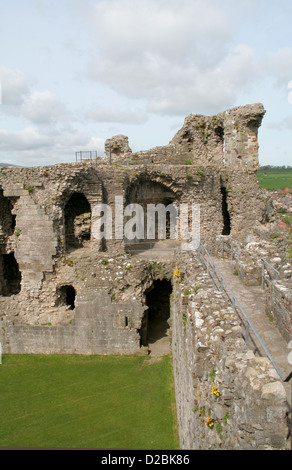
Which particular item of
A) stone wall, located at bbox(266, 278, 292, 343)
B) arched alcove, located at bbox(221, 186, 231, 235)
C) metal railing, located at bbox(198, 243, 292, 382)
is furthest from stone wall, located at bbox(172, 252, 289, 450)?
arched alcove, located at bbox(221, 186, 231, 235)

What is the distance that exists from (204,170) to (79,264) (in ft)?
25.7

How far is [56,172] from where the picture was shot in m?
13.5

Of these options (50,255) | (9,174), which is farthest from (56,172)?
(50,255)

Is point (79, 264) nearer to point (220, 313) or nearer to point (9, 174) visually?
point (9, 174)

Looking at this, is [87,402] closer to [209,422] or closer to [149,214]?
[209,422]

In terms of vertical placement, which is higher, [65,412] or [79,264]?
[79,264]

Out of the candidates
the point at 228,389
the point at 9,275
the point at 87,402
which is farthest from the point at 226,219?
the point at 228,389

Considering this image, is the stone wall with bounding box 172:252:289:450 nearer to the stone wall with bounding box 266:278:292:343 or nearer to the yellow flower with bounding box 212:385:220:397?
A: the yellow flower with bounding box 212:385:220:397

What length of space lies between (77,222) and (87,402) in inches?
318

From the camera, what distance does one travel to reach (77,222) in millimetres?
15984

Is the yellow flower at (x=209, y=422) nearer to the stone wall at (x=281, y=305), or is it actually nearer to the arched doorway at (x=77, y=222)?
the stone wall at (x=281, y=305)

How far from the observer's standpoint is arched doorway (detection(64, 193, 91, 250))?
16.0 metres

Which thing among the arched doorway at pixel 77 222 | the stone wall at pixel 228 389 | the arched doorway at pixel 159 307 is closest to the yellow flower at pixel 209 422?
the stone wall at pixel 228 389

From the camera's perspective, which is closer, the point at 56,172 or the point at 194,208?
the point at 56,172
